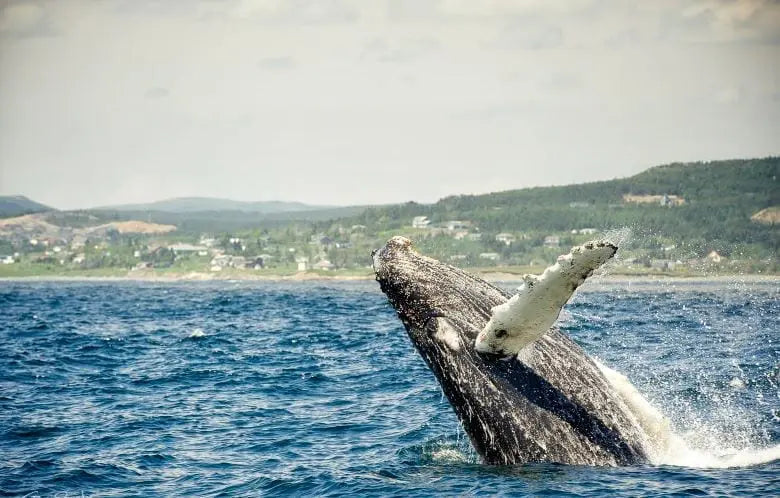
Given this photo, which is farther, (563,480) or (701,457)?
(701,457)

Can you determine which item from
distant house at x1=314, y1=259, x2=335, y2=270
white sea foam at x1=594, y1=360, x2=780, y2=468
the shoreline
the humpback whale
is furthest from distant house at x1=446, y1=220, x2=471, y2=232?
the humpback whale

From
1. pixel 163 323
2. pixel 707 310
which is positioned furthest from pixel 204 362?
pixel 707 310

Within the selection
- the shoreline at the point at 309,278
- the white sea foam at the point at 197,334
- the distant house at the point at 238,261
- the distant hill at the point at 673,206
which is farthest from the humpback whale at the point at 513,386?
the distant house at the point at 238,261

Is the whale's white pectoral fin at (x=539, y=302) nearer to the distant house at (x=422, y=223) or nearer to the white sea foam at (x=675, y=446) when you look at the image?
the white sea foam at (x=675, y=446)

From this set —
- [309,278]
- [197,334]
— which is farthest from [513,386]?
[309,278]

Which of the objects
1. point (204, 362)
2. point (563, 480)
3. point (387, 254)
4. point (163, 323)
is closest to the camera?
point (563, 480)

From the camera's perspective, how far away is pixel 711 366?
58.5 ft

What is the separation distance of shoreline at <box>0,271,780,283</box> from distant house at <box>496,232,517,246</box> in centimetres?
2034

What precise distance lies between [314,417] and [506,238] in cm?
15134

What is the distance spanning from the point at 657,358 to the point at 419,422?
24.4ft

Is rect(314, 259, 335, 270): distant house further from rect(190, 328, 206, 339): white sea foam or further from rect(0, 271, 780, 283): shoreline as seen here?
rect(190, 328, 206, 339): white sea foam

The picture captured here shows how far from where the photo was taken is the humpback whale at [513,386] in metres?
8.02

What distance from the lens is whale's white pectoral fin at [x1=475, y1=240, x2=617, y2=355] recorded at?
6.57 metres

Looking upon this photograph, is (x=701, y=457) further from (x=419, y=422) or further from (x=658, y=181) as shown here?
(x=658, y=181)
